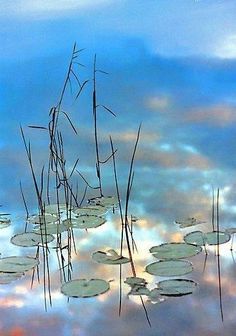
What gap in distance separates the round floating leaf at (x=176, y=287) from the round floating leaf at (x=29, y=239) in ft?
1.45

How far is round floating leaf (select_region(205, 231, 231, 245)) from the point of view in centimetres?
193

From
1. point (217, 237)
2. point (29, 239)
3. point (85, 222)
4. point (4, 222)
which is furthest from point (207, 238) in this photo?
point (4, 222)

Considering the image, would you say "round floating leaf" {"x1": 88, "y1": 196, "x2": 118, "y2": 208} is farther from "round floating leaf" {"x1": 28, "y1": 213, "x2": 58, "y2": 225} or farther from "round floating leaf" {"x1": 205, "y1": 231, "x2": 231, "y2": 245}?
"round floating leaf" {"x1": 205, "y1": 231, "x2": 231, "y2": 245}

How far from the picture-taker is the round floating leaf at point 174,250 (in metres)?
1.87

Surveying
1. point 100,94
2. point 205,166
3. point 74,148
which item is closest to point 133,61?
point 100,94

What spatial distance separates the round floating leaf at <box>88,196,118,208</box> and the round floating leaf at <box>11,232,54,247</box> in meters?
0.27

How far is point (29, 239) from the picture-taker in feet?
6.72

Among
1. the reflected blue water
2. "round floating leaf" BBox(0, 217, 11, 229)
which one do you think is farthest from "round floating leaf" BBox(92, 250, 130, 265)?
"round floating leaf" BBox(0, 217, 11, 229)

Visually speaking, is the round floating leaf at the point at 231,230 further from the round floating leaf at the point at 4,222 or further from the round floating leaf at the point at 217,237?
the round floating leaf at the point at 4,222

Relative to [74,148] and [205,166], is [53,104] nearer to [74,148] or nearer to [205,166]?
[74,148]

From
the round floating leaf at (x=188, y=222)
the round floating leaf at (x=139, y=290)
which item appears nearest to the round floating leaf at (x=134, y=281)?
the round floating leaf at (x=139, y=290)

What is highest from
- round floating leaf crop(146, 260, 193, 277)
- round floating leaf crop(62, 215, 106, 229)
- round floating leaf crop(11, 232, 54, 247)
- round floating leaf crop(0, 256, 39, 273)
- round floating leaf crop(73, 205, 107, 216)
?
round floating leaf crop(73, 205, 107, 216)

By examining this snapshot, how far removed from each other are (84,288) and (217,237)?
0.43m

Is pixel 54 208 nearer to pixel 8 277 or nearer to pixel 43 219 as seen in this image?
pixel 43 219
